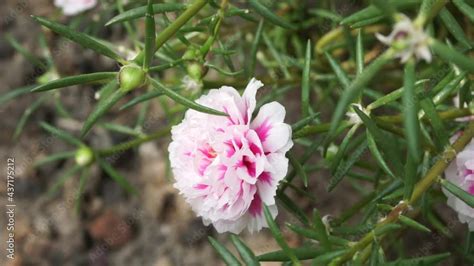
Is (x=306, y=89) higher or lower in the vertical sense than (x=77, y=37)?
lower

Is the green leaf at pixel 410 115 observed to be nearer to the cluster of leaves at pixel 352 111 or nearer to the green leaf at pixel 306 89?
the cluster of leaves at pixel 352 111

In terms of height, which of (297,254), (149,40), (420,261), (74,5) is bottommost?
(420,261)

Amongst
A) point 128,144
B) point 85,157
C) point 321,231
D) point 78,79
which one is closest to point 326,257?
point 321,231

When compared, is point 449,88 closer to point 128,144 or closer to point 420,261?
point 420,261

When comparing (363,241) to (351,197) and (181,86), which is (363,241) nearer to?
(181,86)

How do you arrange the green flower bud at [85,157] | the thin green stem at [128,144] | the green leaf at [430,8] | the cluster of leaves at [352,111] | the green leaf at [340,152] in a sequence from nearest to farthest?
the green leaf at [430,8] → the cluster of leaves at [352,111] → the green leaf at [340,152] → the thin green stem at [128,144] → the green flower bud at [85,157]

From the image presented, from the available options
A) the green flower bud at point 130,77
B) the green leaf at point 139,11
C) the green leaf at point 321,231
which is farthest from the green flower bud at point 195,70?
the green leaf at point 321,231

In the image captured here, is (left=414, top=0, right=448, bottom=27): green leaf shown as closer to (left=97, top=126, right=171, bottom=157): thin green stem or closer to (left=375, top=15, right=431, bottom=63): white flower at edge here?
(left=375, top=15, right=431, bottom=63): white flower at edge
